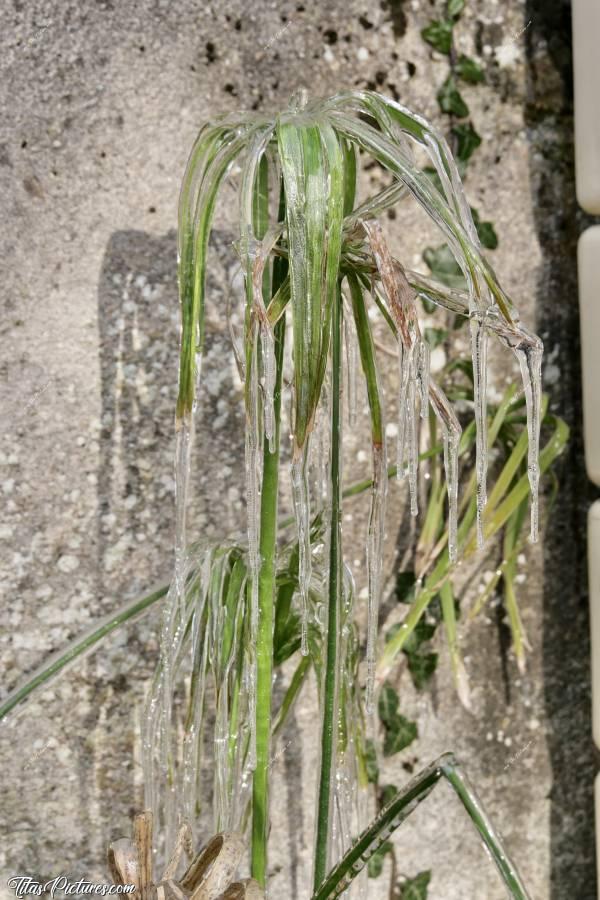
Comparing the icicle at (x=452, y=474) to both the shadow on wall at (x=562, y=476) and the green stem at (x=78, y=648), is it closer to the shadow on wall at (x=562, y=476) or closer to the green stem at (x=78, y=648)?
the green stem at (x=78, y=648)

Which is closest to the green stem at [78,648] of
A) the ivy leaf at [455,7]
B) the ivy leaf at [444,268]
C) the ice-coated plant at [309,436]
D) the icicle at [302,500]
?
the ice-coated plant at [309,436]

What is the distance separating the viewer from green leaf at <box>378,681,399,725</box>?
3.10 feet

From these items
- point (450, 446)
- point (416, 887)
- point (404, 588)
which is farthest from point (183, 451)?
point (416, 887)

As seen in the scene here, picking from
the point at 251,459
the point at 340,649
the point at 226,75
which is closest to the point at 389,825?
the point at 340,649

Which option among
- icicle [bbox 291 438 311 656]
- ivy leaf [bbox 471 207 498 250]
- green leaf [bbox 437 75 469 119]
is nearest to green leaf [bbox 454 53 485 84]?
green leaf [bbox 437 75 469 119]

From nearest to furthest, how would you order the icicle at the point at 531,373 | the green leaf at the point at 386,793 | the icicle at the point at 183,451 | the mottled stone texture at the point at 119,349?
the icicle at the point at 531,373 < the icicle at the point at 183,451 < the mottled stone texture at the point at 119,349 < the green leaf at the point at 386,793

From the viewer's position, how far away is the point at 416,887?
96 centimetres

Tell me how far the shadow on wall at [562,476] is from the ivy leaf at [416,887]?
0.16 m

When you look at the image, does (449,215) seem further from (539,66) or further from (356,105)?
(539,66)

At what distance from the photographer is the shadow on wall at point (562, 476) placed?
987 mm

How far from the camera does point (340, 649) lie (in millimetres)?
653

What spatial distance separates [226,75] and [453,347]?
0.37 metres

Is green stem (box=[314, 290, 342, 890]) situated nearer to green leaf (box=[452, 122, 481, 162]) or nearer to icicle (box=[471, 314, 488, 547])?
icicle (box=[471, 314, 488, 547])

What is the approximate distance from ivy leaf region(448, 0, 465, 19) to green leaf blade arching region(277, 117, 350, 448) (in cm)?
51
